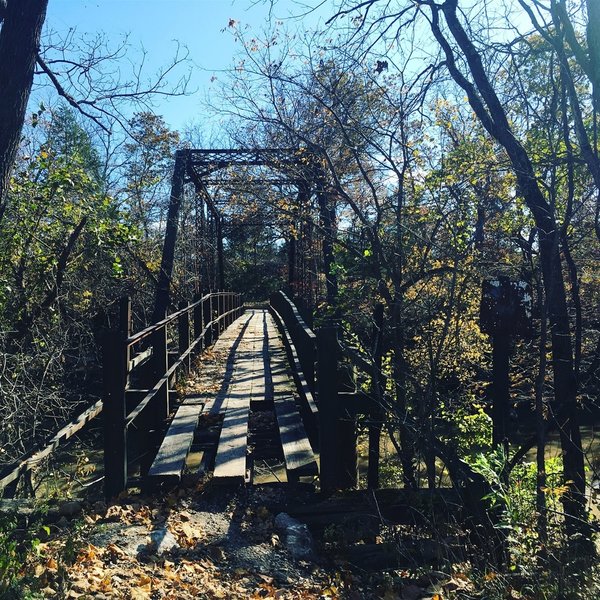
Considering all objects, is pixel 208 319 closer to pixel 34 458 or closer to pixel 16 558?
pixel 34 458

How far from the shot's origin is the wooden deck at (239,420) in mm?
4613

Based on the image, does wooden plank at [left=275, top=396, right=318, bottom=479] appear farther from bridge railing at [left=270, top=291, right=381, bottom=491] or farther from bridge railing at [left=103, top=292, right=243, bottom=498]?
bridge railing at [left=103, top=292, right=243, bottom=498]

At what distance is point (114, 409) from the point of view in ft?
14.3

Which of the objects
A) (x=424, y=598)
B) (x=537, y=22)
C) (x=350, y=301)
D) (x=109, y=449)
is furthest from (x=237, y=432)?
(x=350, y=301)

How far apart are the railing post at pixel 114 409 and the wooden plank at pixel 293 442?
1219 mm

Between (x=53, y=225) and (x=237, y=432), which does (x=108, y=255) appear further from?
(x=237, y=432)

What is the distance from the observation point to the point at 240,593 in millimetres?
3293

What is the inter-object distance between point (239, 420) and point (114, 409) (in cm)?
202

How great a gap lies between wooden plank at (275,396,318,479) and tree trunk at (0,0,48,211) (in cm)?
318

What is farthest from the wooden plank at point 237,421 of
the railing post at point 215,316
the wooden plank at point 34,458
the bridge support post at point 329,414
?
the railing post at point 215,316

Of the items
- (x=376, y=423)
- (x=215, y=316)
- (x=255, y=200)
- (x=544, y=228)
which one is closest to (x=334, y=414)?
(x=376, y=423)

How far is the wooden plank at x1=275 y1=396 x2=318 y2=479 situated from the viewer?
455 centimetres

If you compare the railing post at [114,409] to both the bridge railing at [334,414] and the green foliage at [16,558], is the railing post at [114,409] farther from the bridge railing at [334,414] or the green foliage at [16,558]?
the bridge railing at [334,414]

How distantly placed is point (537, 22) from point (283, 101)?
4.76 meters
